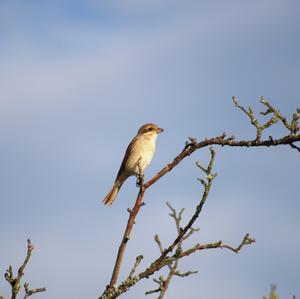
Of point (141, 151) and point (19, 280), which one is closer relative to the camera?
point (19, 280)

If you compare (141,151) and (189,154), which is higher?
(141,151)

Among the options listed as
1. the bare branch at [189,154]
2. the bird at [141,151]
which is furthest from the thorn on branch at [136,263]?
the bird at [141,151]

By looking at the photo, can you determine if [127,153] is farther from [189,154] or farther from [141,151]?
[189,154]

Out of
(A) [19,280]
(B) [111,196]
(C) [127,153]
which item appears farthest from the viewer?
(C) [127,153]

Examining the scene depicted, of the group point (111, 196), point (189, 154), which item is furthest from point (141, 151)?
point (189, 154)

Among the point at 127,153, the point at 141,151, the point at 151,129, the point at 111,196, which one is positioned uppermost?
the point at 151,129

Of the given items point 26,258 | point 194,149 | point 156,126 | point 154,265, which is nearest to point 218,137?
point 194,149

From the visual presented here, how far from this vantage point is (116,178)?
1243 cm

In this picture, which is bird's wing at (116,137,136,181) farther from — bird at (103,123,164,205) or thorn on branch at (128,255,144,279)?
thorn on branch at (128,255,144,279)

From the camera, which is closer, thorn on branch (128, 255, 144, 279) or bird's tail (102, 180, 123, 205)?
thorn on branch (128, 255, 144, 279)

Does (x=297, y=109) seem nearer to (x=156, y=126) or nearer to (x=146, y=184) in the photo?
(x=146, y=184)

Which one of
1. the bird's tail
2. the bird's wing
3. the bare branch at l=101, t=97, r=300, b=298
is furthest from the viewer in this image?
the bird's wing

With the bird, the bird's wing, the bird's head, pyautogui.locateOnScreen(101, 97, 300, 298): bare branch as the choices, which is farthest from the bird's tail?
pyautogui.locateOnScreen(101, 97, 300, 298): bare branch

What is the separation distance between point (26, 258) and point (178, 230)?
3.62ft
